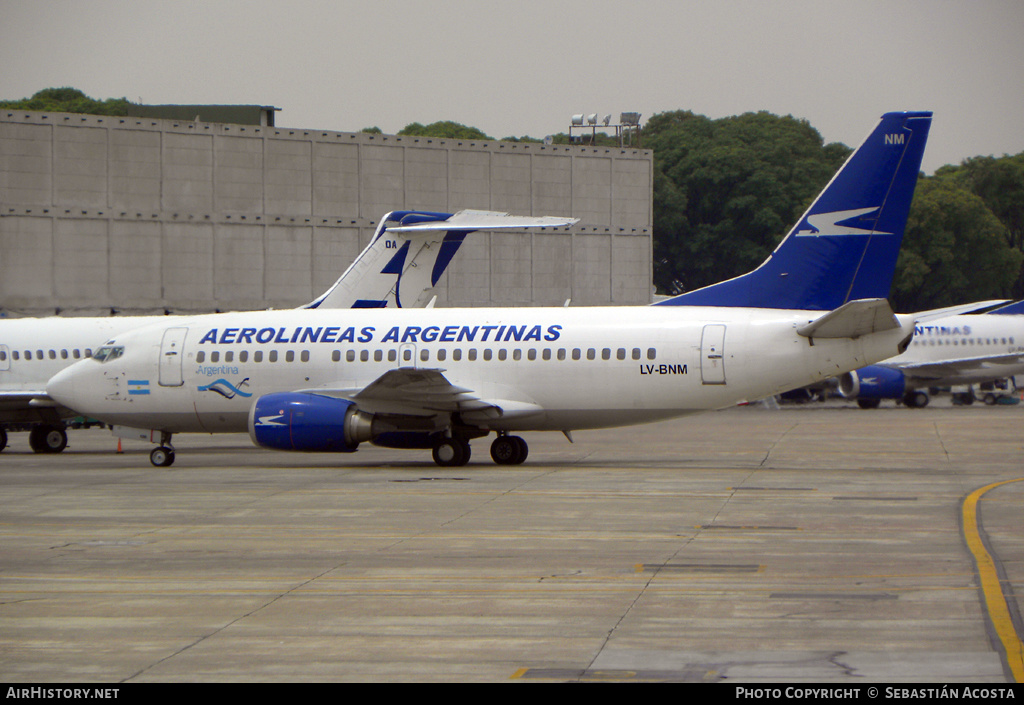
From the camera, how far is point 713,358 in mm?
24406

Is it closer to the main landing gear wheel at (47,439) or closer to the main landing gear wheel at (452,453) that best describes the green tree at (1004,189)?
the main landing gear wheel at (452,453)

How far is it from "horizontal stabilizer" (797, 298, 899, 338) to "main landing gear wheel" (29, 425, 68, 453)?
1994 centimetres

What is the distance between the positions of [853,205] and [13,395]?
21.1 metres

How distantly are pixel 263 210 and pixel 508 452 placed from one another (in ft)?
95.4

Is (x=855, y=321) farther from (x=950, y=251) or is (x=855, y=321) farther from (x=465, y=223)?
(x=950, y=251)

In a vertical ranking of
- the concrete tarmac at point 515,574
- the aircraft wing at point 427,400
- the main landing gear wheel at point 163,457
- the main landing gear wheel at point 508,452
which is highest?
the aircraft wing at point 427,400

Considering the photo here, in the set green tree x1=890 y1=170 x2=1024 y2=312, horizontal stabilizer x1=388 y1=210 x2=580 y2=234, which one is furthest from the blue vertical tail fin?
green tree x1=890 y1=170 x2=1024 y2=312

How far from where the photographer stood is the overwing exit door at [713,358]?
24.4m

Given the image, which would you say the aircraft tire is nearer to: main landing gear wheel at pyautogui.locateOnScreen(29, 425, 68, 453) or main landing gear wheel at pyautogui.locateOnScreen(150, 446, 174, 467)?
main landing gear wheel at pyautogui.locateOnScreen(29, 425, 68, 453)

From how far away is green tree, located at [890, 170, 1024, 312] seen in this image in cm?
8569

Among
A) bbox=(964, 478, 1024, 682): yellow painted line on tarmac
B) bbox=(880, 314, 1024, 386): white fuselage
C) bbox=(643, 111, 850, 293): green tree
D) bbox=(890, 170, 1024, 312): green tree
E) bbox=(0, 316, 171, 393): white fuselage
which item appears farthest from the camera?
bbox=(643, 111, 850, 293): green tree

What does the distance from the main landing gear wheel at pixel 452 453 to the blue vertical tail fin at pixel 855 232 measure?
21.8 feet

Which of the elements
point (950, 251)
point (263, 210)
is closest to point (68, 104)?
point (263, 210)

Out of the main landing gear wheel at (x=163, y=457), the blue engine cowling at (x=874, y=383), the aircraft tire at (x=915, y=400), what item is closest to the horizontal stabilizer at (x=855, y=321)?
the main landing gear wheel at (x=163, y=457)
